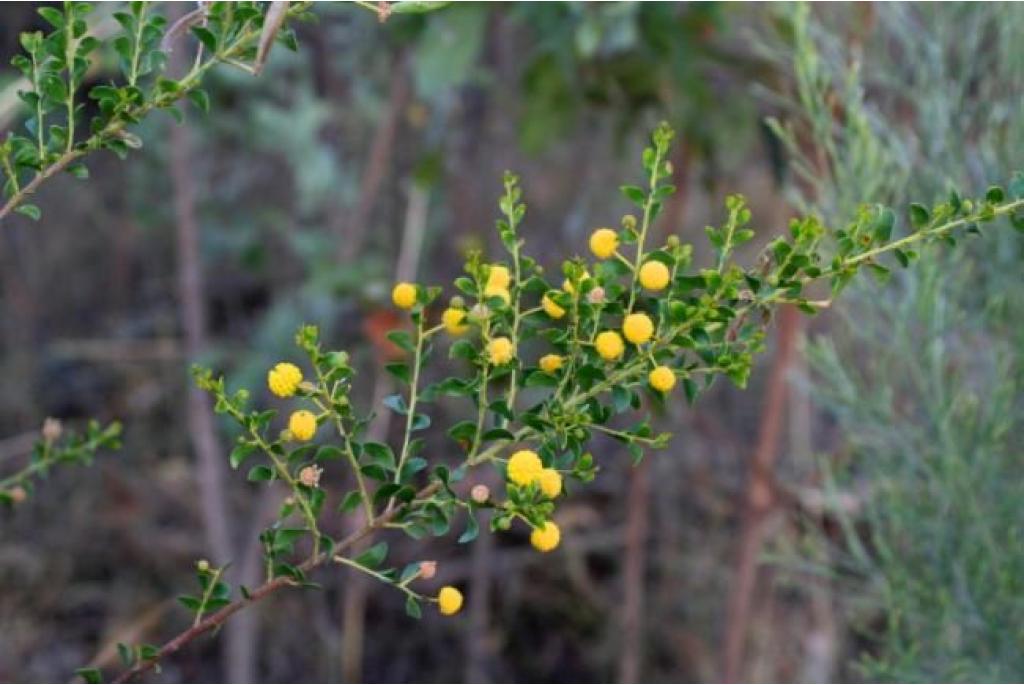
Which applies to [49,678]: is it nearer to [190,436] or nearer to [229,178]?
[190,436]

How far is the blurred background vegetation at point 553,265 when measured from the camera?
1.33 metres

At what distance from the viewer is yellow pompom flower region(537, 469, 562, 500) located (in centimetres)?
64

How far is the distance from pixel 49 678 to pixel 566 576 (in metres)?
0.89

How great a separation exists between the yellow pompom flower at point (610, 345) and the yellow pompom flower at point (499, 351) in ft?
0.15

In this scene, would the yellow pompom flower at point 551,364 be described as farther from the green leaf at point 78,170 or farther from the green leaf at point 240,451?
the green leaf at point 78,170

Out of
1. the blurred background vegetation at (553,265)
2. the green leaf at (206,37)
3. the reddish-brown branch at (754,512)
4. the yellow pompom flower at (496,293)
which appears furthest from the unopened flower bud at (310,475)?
the reddish-brown branch at (754,512)

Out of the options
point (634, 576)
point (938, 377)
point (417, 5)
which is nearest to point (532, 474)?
point (417, 5)

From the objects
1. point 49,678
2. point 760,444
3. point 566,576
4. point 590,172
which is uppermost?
point 590,172

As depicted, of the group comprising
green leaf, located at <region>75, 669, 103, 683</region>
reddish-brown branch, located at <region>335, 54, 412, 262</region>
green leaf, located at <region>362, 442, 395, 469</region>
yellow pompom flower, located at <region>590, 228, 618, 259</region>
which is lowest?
green leaf, located at <region>75, 669, 103, 683</region>

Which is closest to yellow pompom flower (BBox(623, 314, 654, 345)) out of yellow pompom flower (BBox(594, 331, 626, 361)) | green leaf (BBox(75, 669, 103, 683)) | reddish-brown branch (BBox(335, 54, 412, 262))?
yellow pompom flower (BBox(594, 331, 626, 361))

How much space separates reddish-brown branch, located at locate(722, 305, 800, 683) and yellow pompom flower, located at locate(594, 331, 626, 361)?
1201 millimetres

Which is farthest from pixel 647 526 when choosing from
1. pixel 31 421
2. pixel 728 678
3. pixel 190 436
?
pixel 31 421

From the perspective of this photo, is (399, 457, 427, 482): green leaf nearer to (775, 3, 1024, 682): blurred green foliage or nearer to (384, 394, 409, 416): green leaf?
(384, 394, 409, 416): green leaf

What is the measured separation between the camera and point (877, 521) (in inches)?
52.2
